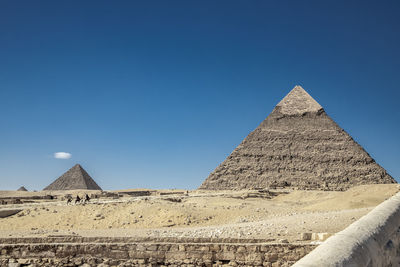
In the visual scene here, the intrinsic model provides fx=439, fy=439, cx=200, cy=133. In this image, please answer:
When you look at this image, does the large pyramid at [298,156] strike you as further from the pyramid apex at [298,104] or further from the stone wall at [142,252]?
the stone wall at [142,252]

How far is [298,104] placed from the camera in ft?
272

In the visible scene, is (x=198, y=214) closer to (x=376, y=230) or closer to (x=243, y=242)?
(x=243, y=242)

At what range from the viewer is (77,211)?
1645 cm

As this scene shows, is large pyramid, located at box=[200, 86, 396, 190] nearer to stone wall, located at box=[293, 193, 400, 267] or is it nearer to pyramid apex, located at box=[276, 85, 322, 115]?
pyramid apex, located at box=[276, 85, 322, 115]

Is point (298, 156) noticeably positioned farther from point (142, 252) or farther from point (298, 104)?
point (142, 252)

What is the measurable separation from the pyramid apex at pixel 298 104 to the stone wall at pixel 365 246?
3107 inches

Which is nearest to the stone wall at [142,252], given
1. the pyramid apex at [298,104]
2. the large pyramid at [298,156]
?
the large pyramid at [298,156]

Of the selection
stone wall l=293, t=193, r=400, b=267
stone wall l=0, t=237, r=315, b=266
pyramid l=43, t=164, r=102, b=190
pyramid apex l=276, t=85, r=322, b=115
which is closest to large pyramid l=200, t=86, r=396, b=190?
pyramid apex l=276, t=85, r=322, b=115

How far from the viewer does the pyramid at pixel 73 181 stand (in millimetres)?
52062

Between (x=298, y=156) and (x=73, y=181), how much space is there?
4076cm

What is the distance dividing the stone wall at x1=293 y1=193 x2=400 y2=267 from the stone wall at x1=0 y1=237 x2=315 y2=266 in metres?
2.47

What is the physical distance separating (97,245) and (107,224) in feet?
23.1

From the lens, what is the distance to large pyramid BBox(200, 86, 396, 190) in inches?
2822

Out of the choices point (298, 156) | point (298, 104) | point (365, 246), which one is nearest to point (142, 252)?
point (365, 246)
